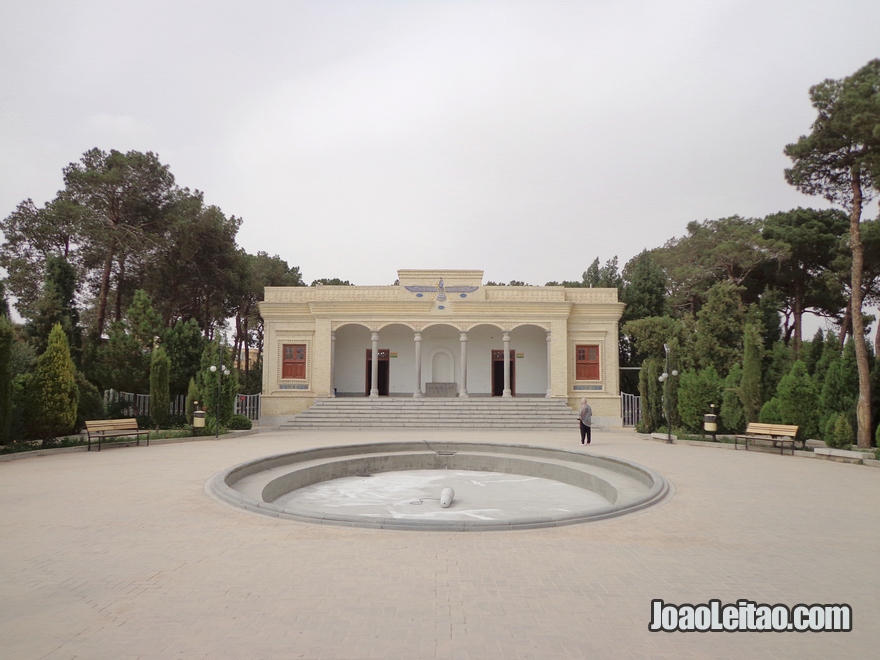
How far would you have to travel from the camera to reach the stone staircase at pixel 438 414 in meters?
22.8

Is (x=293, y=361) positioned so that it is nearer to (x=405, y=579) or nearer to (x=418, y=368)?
(x=418, y=368)

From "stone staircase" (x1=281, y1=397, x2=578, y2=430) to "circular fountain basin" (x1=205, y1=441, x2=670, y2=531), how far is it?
6.97m

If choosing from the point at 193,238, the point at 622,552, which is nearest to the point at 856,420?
the point at 622,552

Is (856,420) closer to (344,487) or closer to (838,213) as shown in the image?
(344,487)

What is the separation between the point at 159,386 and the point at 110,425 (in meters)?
3.91

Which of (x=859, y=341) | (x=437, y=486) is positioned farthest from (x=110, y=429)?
(x=859, y=341)

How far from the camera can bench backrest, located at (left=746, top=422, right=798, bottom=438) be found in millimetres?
14914

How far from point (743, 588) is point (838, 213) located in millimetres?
35868

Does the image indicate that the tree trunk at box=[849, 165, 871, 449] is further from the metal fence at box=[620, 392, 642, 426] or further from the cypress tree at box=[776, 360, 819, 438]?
the metal fence at box=[620, 392, 642, 426]

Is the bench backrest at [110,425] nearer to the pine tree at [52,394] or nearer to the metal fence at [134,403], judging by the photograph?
the pine tree at [52,394]

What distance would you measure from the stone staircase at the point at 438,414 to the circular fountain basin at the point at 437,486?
22.9 feet

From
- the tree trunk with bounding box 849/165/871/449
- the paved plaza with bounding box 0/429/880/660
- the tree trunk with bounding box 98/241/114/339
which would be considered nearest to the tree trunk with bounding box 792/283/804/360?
the tree trunk with bounding box 849/165/871/449

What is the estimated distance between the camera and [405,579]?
5.02m

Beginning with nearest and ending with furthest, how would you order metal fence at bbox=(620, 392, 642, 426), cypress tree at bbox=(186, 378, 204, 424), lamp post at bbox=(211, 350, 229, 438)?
1. lamp post at bbox=(211, 350, 229, 438)
2. cypress tree at bbox=(186, 378, 204, 424)
3. metal fence at bbox=(620, 392, 642, 426)
